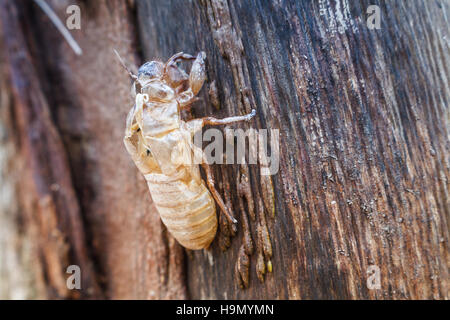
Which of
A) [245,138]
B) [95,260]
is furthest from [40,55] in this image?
[245,138]

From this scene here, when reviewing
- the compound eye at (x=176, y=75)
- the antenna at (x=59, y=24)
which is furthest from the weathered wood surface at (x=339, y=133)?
the antenna at (x=59, y=24)

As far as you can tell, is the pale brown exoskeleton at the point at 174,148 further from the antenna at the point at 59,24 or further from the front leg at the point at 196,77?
the antenna at the point at 59,24

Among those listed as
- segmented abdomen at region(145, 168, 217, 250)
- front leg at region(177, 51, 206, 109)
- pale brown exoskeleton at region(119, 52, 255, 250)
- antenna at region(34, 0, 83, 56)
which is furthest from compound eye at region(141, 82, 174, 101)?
antenna at region(34, 0, 83, 56)

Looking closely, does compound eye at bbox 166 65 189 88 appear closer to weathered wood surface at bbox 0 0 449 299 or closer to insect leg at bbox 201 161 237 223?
weathered wood surface at bbox 0 0 449 299

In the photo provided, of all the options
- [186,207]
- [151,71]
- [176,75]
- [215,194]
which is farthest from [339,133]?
[151,71]

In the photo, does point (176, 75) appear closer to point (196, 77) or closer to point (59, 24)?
point (196, 77)

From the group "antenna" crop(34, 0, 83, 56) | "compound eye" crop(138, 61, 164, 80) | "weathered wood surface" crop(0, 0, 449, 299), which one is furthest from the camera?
"antenna" crop(34, 0, 83, 56)
